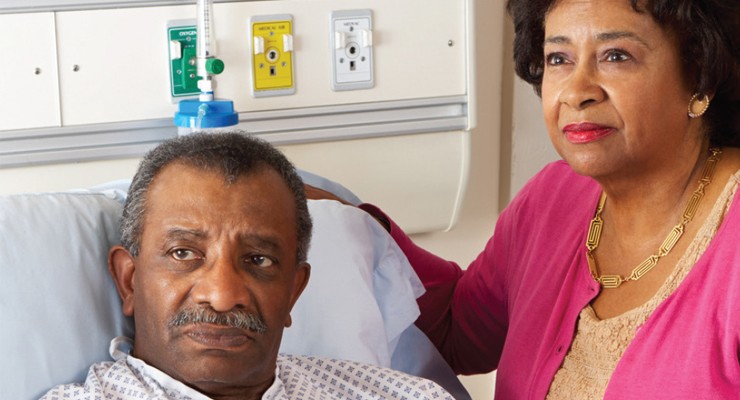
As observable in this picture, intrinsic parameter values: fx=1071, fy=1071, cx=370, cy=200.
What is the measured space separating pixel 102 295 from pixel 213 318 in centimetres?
28

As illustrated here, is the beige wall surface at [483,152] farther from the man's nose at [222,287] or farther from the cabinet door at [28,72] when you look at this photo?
the man's nose at [222,287]

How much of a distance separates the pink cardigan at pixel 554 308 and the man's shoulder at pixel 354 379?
0.25 meters

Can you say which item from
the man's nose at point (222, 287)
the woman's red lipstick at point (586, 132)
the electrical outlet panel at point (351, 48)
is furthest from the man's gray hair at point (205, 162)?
the electrical outlet panel at point (351, 48)

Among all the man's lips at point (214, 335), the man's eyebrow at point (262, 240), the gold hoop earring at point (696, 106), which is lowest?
the man's lips at point (214, 335)

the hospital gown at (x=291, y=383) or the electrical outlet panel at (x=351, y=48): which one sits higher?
the electrical outlet panel at (x=351, y=48)

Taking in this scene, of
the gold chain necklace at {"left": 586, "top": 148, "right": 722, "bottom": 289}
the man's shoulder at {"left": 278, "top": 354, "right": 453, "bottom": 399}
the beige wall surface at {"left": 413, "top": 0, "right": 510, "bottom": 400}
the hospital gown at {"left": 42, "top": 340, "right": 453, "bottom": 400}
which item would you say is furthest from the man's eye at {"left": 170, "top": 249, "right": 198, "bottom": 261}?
the beige wall surface at {"left": 413, "top": 0, "right": 510, "bottom": 400}

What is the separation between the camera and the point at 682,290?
5.45 feet

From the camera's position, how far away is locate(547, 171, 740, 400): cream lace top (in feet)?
5.60

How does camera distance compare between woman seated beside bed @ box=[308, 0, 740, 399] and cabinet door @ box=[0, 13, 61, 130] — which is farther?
cabinet door @ box=[0, 13, 61, 130]

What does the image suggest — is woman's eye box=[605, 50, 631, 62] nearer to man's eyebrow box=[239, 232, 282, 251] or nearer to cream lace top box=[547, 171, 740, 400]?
cream lace top box=[547, 171, 740, 400]

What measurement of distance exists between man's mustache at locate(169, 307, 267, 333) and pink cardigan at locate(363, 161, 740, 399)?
23.9 inches

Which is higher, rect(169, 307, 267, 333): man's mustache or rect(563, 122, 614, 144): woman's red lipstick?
rect(563, 122, 614, 144): woman's red lipstick

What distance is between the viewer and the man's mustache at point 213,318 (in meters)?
1.46

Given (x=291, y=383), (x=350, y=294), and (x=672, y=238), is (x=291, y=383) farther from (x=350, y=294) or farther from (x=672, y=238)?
(x=672, y=238)
